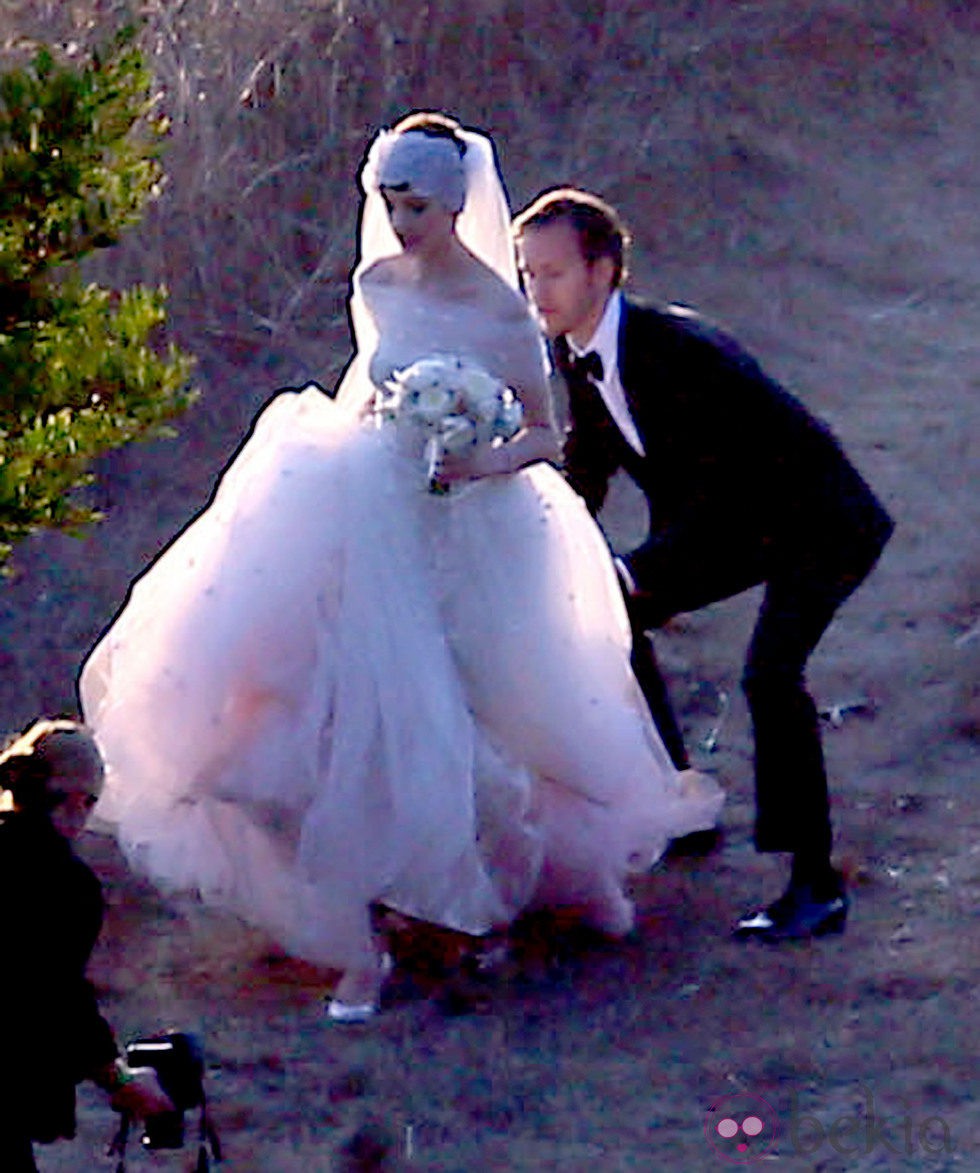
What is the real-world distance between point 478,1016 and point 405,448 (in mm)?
1386

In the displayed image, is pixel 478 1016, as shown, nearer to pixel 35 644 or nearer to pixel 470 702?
pixel 470 702

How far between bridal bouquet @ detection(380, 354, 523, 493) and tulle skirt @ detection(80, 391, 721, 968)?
0.12m

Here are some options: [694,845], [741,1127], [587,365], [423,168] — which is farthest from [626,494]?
[741,1127]

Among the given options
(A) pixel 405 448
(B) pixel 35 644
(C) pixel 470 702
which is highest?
(A) pixel 405 448

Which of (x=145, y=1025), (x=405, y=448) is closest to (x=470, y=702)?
(x=405, y=448)

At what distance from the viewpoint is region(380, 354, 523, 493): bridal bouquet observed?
646 cm

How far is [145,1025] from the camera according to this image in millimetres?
6695

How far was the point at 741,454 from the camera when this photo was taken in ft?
22.3

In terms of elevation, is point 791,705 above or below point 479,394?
below

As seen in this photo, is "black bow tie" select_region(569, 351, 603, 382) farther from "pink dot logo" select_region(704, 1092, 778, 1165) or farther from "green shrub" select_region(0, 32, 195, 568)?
"green shrub" select_region(0, 32, 195, 568)

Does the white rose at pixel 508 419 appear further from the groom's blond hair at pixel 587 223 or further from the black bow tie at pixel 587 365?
the groom's blond hair at pixel 587 223

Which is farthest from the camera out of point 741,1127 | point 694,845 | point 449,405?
point 694,845

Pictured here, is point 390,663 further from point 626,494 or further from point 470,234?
point 626,494

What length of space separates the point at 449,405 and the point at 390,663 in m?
0.63
